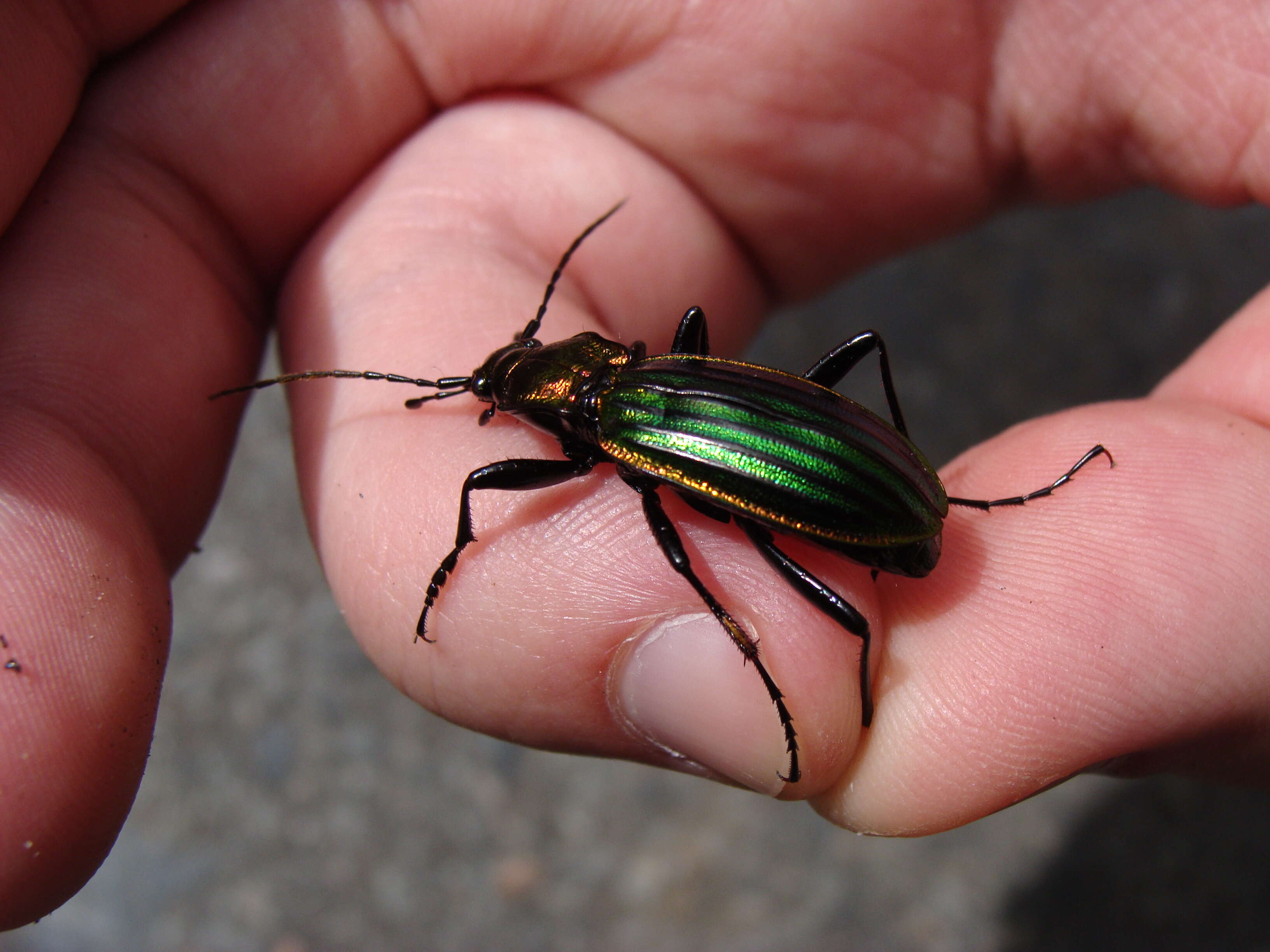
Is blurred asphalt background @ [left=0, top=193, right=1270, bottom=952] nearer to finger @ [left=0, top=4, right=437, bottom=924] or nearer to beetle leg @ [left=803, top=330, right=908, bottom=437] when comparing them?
finger @ [left=0, top=4, right=437, bottom=924]

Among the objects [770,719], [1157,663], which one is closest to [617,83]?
[770,719]

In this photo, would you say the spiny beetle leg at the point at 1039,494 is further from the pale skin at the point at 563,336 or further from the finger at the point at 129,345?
the finger at the point at 129,345

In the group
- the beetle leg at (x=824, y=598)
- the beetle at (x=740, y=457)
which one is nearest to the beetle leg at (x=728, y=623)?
the beetle at (x=740, y=457)

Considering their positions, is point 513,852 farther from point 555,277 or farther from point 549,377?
point 555,277

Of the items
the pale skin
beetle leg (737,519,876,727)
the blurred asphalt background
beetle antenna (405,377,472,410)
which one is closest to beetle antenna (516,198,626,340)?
the pale skin

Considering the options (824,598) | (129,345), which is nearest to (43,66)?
(129,345)

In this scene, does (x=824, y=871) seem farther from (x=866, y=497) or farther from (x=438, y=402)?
(x=438, y=402)
